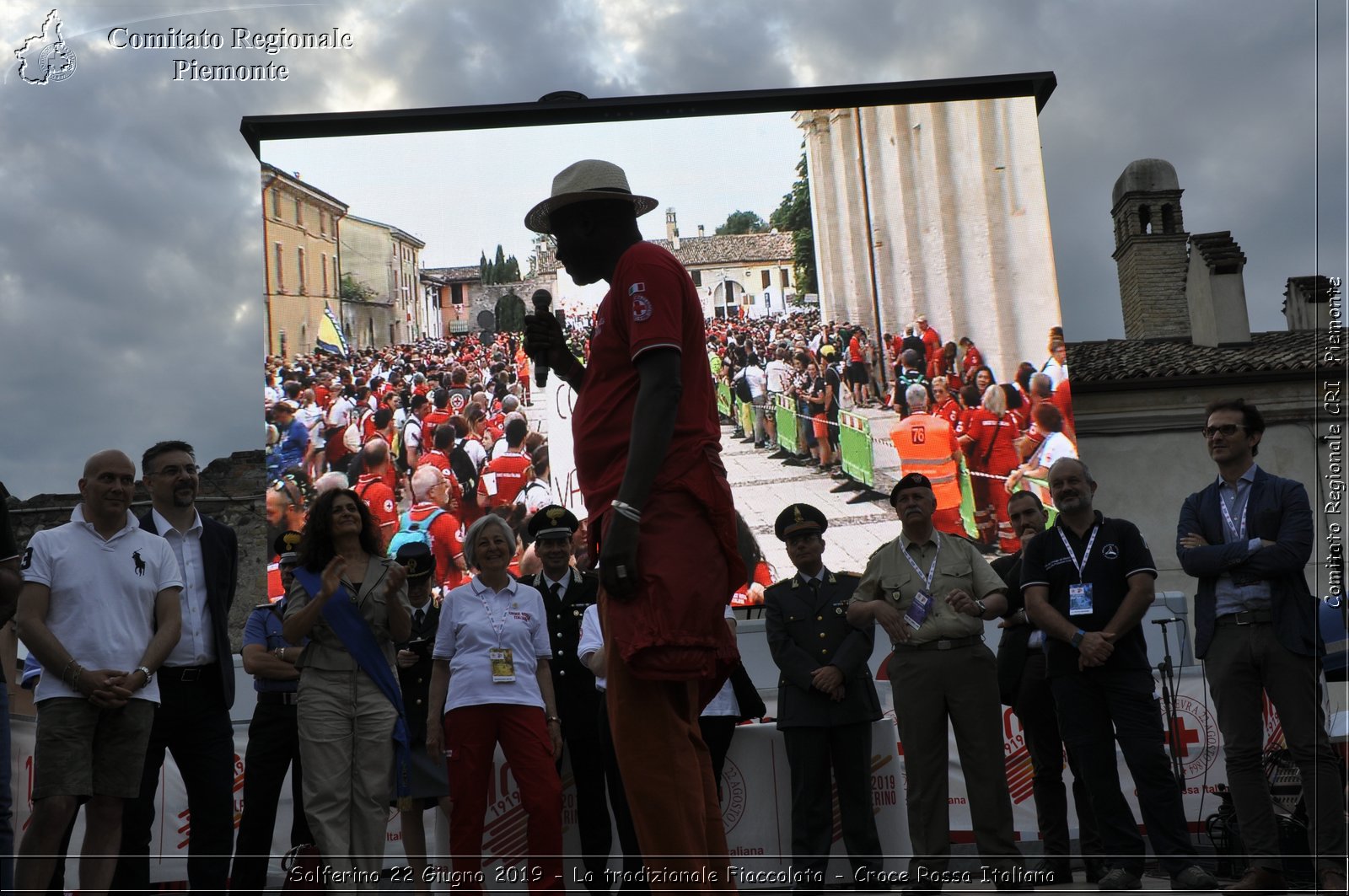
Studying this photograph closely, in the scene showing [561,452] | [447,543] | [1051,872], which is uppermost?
[561,452]

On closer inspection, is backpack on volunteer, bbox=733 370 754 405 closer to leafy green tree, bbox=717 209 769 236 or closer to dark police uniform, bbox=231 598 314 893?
leafy green tree, bbox=717 209 769 236

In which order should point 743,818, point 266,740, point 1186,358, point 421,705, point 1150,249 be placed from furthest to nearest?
1. point 1150,249
2. point 1186,358
3. point 743,818
4. point 421,705
5. point 266,740

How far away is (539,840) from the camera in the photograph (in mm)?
6066

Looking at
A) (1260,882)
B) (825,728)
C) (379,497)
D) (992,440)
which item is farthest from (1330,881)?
(379,497)

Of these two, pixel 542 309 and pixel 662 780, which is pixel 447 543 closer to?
pixel 542 309

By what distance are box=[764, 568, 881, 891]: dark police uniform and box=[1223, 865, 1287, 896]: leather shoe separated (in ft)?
6.31

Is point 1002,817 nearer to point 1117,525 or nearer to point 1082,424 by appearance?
point 1117,525

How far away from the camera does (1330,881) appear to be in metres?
4.86

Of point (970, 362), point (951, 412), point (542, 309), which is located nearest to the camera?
point (542, 309)

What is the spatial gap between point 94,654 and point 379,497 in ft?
35.4

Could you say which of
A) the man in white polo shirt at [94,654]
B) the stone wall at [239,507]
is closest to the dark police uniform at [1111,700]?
the man in white polo shirt at [94,654]

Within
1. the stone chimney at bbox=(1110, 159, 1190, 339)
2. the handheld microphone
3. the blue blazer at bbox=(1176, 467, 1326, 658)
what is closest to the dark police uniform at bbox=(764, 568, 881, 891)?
the blue blazer at bbox=(1176, 467, 1326, 658)

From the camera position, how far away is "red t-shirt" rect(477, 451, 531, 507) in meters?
15.8

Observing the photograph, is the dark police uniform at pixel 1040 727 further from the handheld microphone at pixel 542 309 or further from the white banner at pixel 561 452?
the white banner at pixel 561 452
